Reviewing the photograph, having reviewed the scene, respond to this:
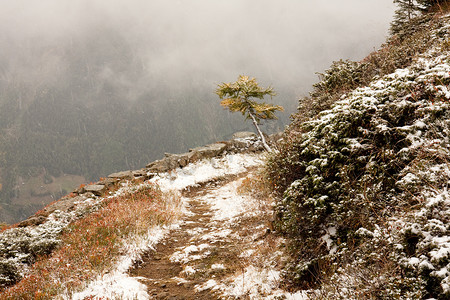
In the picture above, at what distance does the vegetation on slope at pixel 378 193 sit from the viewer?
2.08 meters

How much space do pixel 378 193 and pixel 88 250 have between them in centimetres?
678

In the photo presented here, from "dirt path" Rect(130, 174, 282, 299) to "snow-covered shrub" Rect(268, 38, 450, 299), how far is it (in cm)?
135

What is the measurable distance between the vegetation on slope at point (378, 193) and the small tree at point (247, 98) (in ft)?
44.1

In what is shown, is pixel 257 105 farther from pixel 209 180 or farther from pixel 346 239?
pixel 346 239

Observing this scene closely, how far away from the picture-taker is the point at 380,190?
10.2 ft

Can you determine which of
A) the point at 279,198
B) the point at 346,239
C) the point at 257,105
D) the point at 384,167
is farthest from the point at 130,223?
the point at 257,105

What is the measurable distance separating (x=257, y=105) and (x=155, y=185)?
1021 cm

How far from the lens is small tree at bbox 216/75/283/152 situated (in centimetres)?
1759

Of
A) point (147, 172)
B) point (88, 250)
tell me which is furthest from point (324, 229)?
point (147, 172)

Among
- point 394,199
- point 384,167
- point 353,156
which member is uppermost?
point 353,156

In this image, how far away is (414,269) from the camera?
2000 mm

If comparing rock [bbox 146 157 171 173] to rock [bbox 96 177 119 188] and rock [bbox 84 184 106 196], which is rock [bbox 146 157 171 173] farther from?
rock [bbox 84 184 106 196]

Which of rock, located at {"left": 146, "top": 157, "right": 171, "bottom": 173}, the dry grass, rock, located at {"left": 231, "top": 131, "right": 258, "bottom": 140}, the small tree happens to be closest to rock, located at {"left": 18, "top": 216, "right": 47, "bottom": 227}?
the dry grass

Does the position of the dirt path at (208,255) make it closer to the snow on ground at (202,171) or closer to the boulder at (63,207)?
the snow on ground at (202,171)
